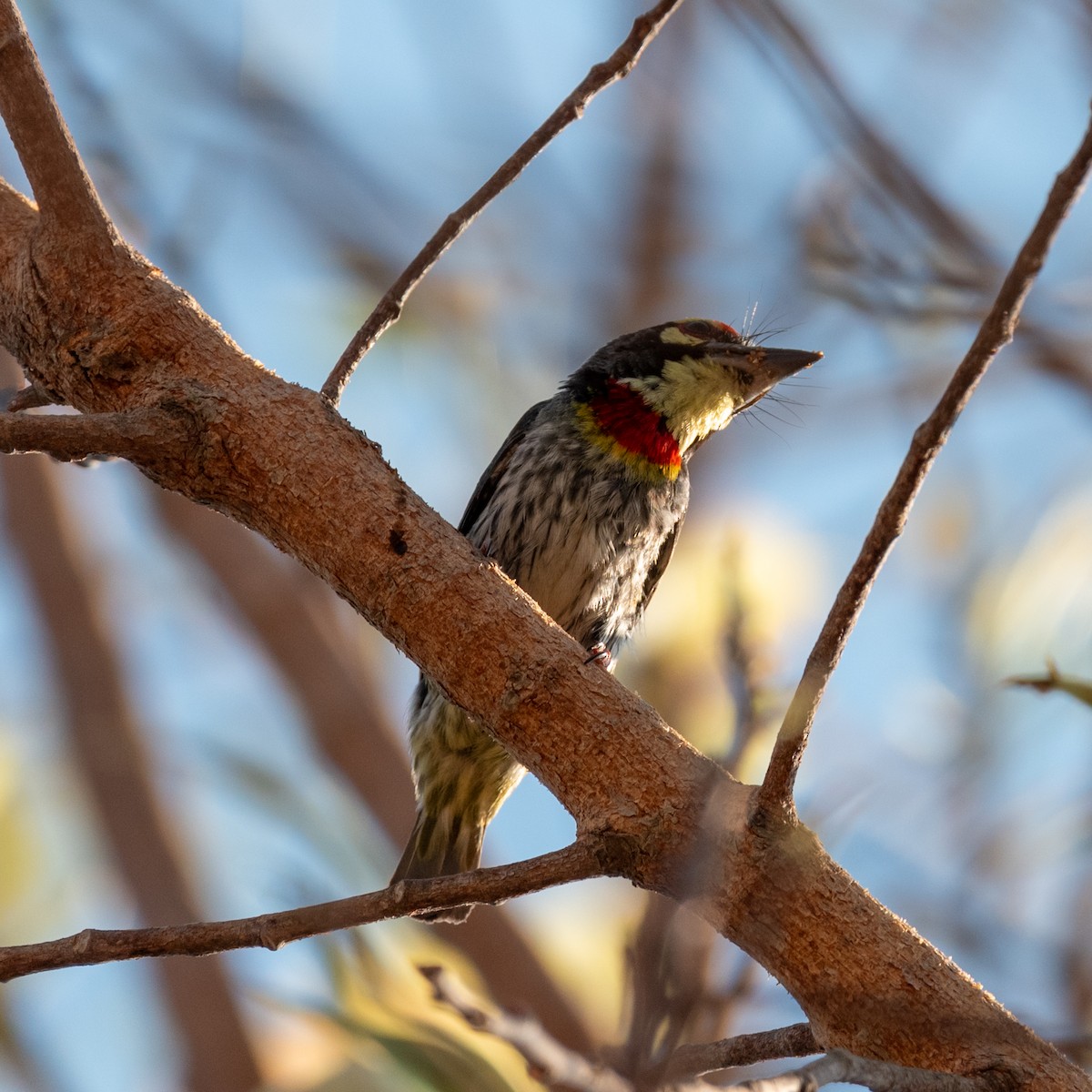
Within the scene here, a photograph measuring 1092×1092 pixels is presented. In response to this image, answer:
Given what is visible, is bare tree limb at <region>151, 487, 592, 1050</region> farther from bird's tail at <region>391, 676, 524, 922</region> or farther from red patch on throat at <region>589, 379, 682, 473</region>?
red patch on throat at <region>589, 379, 682, 473</region>

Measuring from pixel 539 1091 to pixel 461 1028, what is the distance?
0.49 meters

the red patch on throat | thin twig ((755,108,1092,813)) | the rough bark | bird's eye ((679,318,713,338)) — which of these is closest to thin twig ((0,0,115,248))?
the rough bark

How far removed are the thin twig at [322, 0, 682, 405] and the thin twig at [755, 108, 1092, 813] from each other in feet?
3.24

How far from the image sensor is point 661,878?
194cm

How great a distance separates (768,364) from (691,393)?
0.83ft

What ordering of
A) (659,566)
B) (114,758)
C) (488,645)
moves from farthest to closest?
(114,758) → (659,566) → (488,645)

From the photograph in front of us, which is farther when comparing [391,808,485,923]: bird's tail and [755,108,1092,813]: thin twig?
[391,808,485,923]: bird's tail

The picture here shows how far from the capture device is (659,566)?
400 centimetres

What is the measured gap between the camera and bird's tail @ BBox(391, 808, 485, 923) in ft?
12.1

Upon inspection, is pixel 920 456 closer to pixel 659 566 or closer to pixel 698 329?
pixel 659 566

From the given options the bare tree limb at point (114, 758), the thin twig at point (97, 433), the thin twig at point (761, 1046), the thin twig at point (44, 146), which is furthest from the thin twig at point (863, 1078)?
the bare tree limb at point (114, 758)

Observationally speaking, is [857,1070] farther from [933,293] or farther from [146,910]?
[146,910]

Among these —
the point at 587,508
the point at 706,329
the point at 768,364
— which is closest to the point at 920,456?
the point at 587,508

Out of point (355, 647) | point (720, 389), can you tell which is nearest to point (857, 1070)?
point (720, 389)
